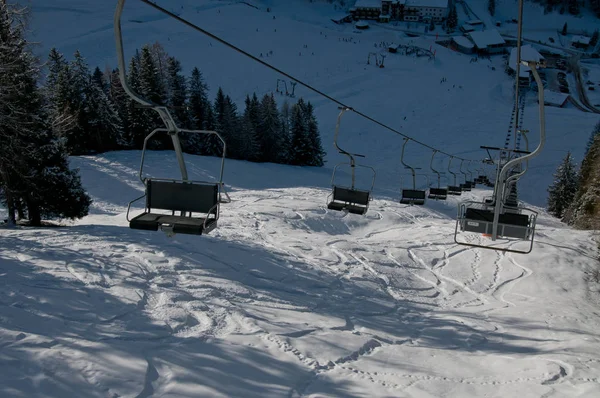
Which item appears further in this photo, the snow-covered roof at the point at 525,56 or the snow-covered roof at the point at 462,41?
the snow-covered roof at the point at 462,41

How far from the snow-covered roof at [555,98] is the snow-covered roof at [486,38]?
125 ft

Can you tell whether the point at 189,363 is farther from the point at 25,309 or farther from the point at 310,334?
the point at 25,309

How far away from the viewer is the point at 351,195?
1332cm

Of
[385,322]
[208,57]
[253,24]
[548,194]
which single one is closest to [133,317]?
[385,322]

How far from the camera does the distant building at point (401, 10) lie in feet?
468

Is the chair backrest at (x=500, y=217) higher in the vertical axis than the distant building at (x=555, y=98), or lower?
lower

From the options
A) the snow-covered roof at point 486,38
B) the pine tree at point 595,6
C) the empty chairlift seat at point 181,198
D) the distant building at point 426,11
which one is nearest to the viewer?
the empty chairlift seat at point 181,198

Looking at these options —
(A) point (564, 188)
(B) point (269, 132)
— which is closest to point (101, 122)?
(B) point (269, 132)

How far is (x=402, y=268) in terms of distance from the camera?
15359mm

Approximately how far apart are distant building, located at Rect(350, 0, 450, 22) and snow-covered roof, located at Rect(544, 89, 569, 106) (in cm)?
7278

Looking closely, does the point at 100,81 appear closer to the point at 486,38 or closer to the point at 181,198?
the point at 181,198

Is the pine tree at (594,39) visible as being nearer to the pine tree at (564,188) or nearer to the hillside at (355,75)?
the hillside at (355,75)

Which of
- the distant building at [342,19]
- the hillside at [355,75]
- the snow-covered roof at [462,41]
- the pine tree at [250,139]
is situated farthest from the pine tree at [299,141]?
the distant building at [342,19]

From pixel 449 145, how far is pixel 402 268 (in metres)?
46.9
